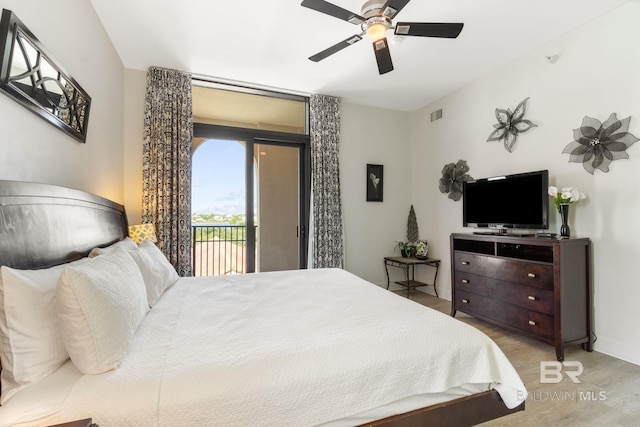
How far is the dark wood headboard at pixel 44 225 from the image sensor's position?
1.13 metres

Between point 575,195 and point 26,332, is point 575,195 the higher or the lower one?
the higher one

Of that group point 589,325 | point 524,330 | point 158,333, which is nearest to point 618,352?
point 589,325

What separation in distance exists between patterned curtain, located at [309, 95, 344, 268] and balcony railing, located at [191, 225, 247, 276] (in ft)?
3.38

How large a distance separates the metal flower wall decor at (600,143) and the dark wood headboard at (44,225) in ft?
13.1

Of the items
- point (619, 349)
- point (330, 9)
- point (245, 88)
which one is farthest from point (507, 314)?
point (245, 88)

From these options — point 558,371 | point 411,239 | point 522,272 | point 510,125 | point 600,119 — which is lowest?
point 558,371

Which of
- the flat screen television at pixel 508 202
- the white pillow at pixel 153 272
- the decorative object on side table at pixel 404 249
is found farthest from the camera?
the decorative object on side table at pixel 404 249

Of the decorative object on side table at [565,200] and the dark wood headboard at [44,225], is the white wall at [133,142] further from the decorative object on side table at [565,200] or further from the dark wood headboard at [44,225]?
the decorative object on side table at [565,200]

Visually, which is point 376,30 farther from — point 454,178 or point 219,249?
point 219,249

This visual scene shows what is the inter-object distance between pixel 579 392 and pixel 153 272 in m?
3.01

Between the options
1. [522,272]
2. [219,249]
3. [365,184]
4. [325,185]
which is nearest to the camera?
[522,272]

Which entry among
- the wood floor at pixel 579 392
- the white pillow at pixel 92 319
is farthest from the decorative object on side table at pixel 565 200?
the white pillow at pixel 92 319

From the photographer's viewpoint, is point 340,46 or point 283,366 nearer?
point 283,366

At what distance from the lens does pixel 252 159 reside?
4.01 meters
